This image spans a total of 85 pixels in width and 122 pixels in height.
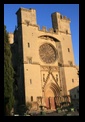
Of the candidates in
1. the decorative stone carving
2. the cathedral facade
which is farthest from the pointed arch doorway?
the decorative stone carving

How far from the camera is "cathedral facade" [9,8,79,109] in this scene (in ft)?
89.5

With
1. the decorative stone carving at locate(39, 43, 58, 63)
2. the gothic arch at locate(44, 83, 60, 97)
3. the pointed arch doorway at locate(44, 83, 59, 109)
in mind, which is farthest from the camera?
the decorative stone carving at locate(39, 43, 58, 63)

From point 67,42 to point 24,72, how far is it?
9.95m

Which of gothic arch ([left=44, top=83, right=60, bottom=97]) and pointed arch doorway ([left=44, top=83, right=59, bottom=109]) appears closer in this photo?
pointed arch doorway ([left=44, top=83, right=59, bottom=109])

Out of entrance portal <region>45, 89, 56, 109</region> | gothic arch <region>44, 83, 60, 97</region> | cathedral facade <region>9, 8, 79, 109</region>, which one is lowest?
entrance portal <region>45, 89, 56, 109</region>

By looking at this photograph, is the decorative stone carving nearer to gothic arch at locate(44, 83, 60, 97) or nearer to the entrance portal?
gothic arch at locate(44, 83, 60, 97)

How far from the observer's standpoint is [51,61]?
103 feet

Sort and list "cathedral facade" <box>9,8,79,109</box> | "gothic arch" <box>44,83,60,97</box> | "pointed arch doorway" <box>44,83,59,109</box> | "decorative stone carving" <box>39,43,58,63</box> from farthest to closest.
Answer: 1. "decorative stone carving" <box>39,43,58,63</box>
2. "gothic arch" <box>44,83,60,97</box>
3. "pointed arch doorway" <box>44,83,59,109</box>
4. "cathedral facade" <box>9,8,79,109</box>

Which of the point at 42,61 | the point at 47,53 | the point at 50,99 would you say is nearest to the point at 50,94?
the point at 50,99

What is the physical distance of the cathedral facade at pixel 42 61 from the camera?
27281mm

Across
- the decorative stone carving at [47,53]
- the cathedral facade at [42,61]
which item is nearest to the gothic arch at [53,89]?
the cathedral facade at [42,61]

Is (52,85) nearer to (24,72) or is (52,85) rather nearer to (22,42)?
(24,72)

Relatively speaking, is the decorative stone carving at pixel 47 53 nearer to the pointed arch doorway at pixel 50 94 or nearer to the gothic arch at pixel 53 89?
the gothic arch at pixel 53 89
